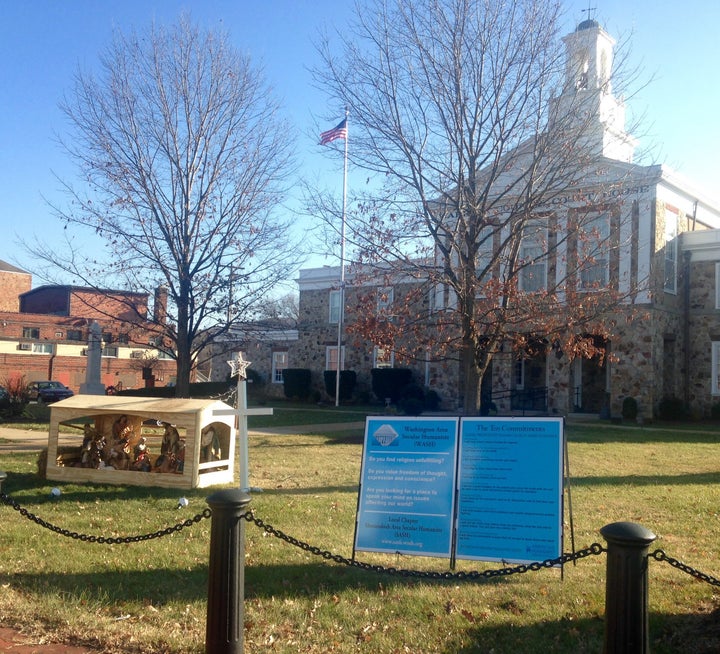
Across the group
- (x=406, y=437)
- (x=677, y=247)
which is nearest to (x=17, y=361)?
(x=677, y=247)

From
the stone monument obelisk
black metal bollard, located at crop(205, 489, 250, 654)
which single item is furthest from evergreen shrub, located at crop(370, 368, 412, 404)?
black metal bollard, located at crop(205, 489, 250, 654)

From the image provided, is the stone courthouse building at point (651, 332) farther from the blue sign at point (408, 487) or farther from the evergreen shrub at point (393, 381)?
the blue sign at point (408, 487)

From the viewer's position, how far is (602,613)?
5438 mm

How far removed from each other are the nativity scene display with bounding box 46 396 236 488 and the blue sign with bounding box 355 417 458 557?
399cm

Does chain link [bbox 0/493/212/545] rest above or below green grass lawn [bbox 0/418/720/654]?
above

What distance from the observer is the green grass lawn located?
5066 millimetres

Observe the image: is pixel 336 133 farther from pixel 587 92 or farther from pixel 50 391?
pixel 50 391

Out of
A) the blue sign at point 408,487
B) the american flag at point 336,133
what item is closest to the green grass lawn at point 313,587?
the blue sign at point 408,487

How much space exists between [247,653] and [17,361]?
44.3 m

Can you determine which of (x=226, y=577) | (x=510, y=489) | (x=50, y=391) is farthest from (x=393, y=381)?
(x=226, y=577)

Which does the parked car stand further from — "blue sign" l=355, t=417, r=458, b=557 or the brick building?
"blue sign" l=355, t=417, r=458, b=557

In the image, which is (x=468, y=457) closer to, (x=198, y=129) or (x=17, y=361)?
(x=198, y=129)

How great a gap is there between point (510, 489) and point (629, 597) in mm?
2188

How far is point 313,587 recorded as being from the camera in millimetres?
6129
